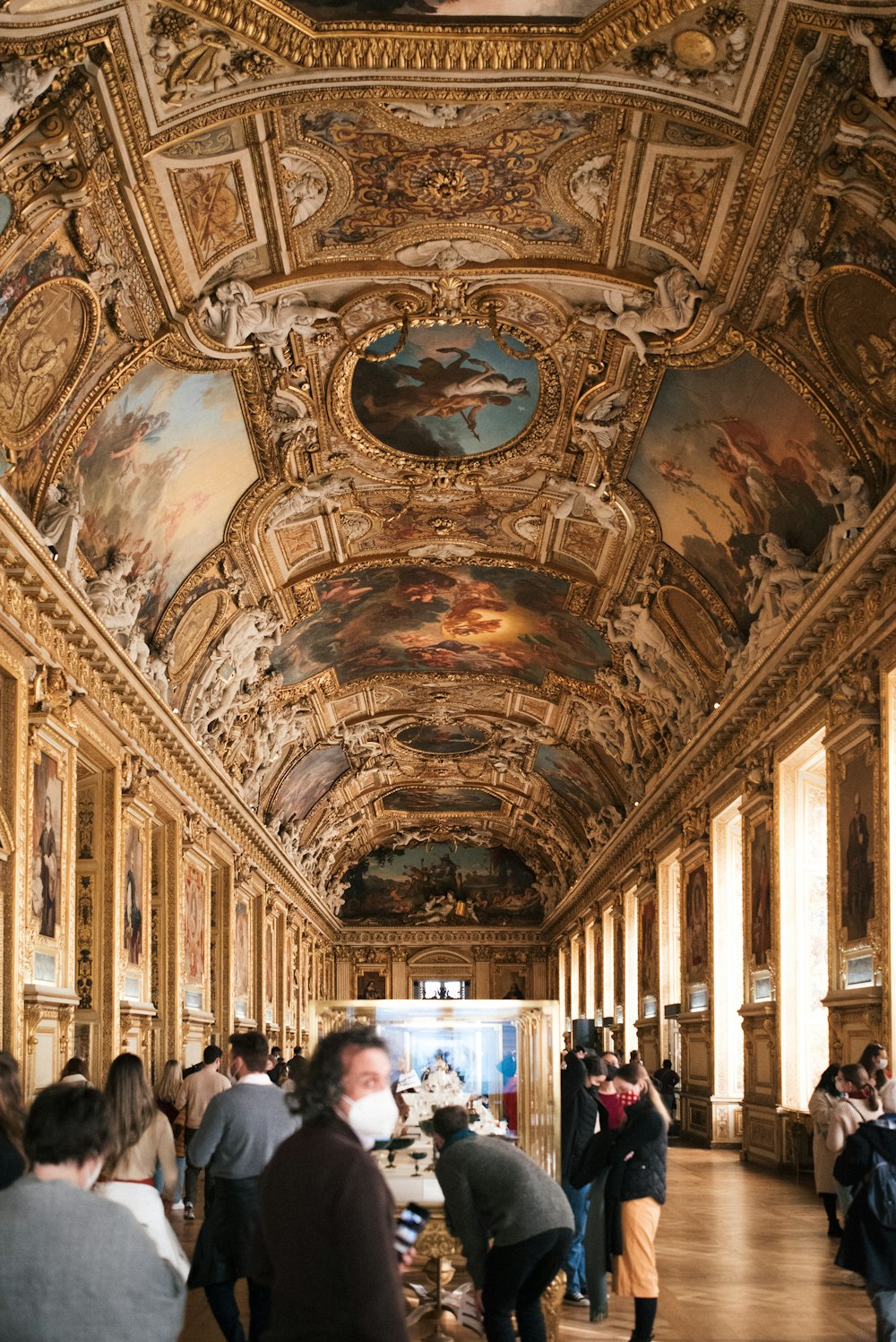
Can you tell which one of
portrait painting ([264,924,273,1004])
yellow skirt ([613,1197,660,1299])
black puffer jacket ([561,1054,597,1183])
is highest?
black puffer jacket ([561,1054,597,1183])

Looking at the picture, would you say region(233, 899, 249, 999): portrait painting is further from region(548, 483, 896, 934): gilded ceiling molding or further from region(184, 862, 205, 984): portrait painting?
region(548, 483, 896, 934): gilded ceiling molding

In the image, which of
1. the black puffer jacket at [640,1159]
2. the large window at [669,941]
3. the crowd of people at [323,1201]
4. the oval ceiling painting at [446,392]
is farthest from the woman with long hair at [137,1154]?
the large window at [669,941]

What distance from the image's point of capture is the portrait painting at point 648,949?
3100cm

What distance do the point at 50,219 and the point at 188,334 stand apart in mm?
3092

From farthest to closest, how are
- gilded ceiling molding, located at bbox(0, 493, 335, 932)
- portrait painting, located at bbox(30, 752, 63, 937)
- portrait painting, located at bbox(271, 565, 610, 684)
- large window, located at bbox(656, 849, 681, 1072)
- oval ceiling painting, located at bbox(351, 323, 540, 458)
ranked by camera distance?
large window, located at bbox(656, 849, 681, 1072)
portrait painting, located at bbox(271, 565, 610, 684)
oval ceiling painting, located at bbox(351, 323, 540, 458)
portrait painting, located at bbox(30, 752, 63, 937)
gilded ceiling molding, located at bbox(0, 493, 335, 932)

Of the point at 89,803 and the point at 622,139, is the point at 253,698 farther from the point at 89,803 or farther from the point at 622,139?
the point at 622,139

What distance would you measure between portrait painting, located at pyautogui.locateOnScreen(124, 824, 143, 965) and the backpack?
44.2 ft

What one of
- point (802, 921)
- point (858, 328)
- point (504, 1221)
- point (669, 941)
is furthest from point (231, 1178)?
point (669, 941)

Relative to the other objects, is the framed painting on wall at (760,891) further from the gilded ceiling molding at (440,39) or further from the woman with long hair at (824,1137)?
the gilded ceiling molding at (440,39)

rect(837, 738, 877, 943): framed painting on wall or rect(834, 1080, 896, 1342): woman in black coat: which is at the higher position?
rect(837, 738, 877, 943): framed painting on wall

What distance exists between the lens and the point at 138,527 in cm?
1878

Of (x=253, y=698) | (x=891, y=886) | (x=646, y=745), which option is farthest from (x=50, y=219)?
(x=646, y=745)

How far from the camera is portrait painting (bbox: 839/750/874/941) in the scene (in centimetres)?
1531

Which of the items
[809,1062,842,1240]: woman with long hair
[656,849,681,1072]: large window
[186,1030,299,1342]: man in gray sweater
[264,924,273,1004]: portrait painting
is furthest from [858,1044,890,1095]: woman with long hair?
[264,924,273,1004]: portrait painting
